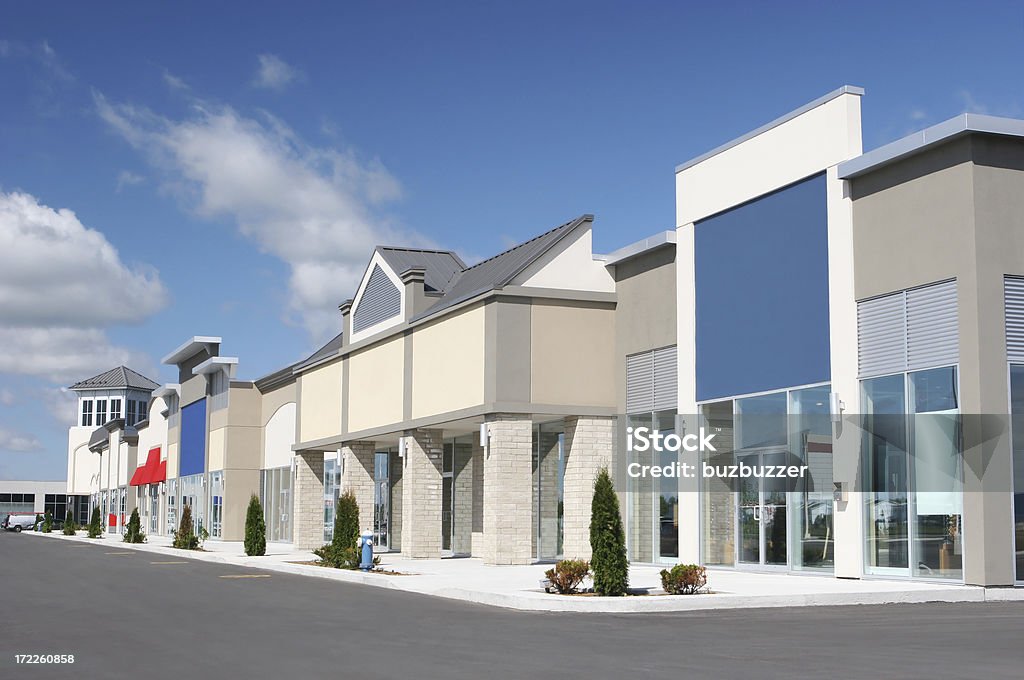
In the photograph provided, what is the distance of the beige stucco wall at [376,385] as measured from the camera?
3688 centimetres

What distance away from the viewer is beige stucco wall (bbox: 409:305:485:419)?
31.4 m

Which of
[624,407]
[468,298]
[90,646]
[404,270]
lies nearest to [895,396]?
[624,407]

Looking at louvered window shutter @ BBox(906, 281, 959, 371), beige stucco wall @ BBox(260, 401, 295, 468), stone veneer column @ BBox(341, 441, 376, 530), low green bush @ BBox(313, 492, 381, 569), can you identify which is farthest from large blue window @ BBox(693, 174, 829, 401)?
beige stucco wall @ BBox(260, 401, 295, 468)

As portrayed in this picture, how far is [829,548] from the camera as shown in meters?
24.0

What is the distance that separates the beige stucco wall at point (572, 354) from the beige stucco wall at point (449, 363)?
4.94 ft

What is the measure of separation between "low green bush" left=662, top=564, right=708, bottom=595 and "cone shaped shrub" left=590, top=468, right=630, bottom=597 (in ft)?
2.32

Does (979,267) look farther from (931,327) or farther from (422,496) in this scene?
(422,496)

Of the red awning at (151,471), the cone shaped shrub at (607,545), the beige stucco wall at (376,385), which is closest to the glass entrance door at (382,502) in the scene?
the beige stucco wall at (376,385)

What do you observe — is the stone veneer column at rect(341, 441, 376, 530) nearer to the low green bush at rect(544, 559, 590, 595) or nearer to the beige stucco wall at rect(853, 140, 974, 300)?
the low green bush at rect(544, 559, 590, 595)

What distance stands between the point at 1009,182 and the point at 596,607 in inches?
416

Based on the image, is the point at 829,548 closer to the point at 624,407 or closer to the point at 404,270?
the point at 624,407

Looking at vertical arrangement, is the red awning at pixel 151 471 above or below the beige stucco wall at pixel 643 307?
below

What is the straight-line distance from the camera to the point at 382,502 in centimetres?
4388

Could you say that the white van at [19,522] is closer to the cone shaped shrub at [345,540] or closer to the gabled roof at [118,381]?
the gabled roof at [118,381]
